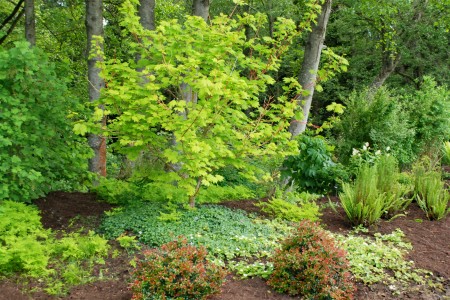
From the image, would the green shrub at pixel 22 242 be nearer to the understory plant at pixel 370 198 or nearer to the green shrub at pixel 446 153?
the understory plant at pixel 370 198

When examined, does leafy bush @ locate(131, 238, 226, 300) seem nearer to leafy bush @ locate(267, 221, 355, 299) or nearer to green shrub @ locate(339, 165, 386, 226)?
leafy bush @ locate(267, 221, 355, 299)

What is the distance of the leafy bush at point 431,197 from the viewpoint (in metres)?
6.34

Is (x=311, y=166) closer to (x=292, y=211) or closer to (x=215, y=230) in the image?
(x=292, y=211)

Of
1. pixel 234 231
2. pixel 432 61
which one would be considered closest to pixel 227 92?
pixel 234 231

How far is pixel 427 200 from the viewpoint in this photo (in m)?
6.53

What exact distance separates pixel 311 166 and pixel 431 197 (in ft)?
6.19

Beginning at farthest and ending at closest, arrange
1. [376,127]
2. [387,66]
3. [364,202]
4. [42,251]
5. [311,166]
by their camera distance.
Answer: [387,66]
[376,127]
[311,166]
[364,202]
[42,251]

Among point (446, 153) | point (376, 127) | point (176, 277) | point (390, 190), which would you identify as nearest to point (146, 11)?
point (390, 190)

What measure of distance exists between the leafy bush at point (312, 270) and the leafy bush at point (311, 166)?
300 centimetres

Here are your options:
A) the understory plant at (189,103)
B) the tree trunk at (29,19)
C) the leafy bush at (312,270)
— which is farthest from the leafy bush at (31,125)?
the tree trunk at (29,19)

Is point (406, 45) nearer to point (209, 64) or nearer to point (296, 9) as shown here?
point (296, 9)

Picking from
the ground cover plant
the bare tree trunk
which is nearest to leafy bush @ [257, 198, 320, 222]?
the ground cover plant

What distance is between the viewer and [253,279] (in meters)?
4.21

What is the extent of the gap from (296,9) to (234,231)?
1057cm
